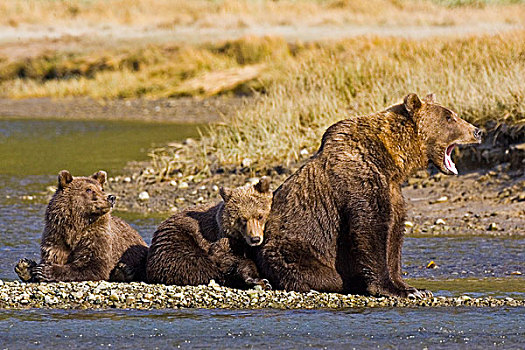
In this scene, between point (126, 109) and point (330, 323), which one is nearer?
point (330, 323)

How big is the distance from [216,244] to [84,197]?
1.38m

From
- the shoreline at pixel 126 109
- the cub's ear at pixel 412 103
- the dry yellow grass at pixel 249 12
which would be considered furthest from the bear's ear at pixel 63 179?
the dry yellow grass at pixel 249 12

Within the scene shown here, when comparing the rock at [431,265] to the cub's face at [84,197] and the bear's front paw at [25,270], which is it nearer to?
the cub's face at [84,197]

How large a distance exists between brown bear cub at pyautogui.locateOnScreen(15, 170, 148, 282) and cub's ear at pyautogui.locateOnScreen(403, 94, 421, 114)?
2.72 meters

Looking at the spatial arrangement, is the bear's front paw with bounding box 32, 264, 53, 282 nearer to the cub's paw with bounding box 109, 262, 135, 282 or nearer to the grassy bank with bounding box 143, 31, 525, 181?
the cub's paw with bounding box 109, 262, 135, 282

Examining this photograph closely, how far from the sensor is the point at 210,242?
28.1 ft

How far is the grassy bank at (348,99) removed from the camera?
1490 centimetres

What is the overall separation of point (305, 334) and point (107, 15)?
41.0 meters

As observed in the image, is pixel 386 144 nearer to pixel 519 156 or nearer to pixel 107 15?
pixel 519 156

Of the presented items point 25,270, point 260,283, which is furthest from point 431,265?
point 25,270

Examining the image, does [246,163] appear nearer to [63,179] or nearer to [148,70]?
[63,179]

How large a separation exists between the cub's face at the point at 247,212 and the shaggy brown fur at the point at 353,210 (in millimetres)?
133

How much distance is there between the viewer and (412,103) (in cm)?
850

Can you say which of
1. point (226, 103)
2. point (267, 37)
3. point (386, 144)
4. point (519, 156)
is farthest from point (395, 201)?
point (267, 37)
